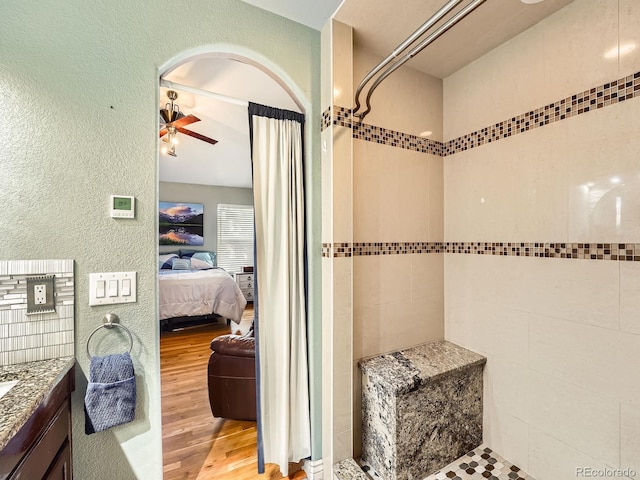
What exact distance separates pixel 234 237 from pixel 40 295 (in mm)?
A: 5605

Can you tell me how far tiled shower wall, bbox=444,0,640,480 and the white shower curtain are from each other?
1063mm

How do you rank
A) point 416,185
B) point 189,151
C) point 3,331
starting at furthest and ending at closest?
point 189,151 → point 416,185 → point 3,331

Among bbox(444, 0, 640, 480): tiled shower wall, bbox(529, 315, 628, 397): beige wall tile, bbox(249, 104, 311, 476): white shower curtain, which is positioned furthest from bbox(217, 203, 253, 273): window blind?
bbox(529, 315, 628, 397): beige wall tile

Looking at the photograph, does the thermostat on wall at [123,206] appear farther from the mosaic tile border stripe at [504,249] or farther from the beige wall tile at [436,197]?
the beige wall tile at [436,197]

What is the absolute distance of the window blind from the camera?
21.3 feet

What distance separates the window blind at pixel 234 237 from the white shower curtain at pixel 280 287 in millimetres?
5189

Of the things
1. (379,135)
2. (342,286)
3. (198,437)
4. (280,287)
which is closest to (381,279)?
(342,286)

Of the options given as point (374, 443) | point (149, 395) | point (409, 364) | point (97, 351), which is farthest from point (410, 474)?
point (97, 351)

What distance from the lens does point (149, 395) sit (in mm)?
1274

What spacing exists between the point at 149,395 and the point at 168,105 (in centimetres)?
263

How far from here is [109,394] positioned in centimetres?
113

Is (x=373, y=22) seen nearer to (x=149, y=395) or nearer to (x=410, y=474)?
(x=149, y=395)

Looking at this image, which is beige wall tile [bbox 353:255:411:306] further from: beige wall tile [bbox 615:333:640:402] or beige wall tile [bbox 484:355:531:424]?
beige wall tile [bbox 615:333:640:402]

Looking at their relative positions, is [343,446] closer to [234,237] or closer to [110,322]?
[110,322]
